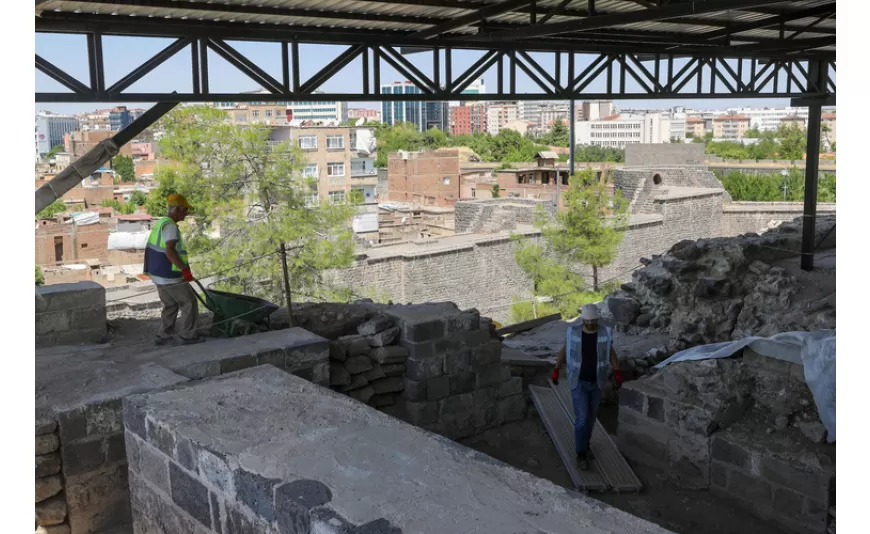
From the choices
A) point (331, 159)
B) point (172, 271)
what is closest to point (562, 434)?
point (172, 271)

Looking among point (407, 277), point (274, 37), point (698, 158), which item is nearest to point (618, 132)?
point (698, 158)

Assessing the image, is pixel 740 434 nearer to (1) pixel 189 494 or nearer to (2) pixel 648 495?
(2) pixel 648 495

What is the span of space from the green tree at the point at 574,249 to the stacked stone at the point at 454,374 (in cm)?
2151

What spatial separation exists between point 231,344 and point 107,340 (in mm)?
3677

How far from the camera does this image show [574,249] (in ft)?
105

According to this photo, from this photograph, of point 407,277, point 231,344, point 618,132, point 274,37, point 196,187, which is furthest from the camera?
point 618,132

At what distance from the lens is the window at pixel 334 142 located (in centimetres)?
5297

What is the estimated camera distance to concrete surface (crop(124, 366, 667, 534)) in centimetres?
331

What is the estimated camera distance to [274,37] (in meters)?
9.62

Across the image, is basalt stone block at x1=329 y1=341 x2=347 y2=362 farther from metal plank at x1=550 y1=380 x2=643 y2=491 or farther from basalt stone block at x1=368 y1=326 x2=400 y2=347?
metal plank at x1=550 y1=380 x2=643 y2=491

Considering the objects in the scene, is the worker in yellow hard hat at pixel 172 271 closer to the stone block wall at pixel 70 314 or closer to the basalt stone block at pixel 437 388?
the stone block wall at pixel 70 314

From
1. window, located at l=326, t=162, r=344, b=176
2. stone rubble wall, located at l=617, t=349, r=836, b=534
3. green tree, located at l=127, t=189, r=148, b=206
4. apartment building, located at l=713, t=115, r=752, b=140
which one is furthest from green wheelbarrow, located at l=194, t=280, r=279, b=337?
apartment building, located at l=713, t=115, r=752, b=140

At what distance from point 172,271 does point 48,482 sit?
111 inches

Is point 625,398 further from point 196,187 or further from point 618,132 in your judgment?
point 618,132
